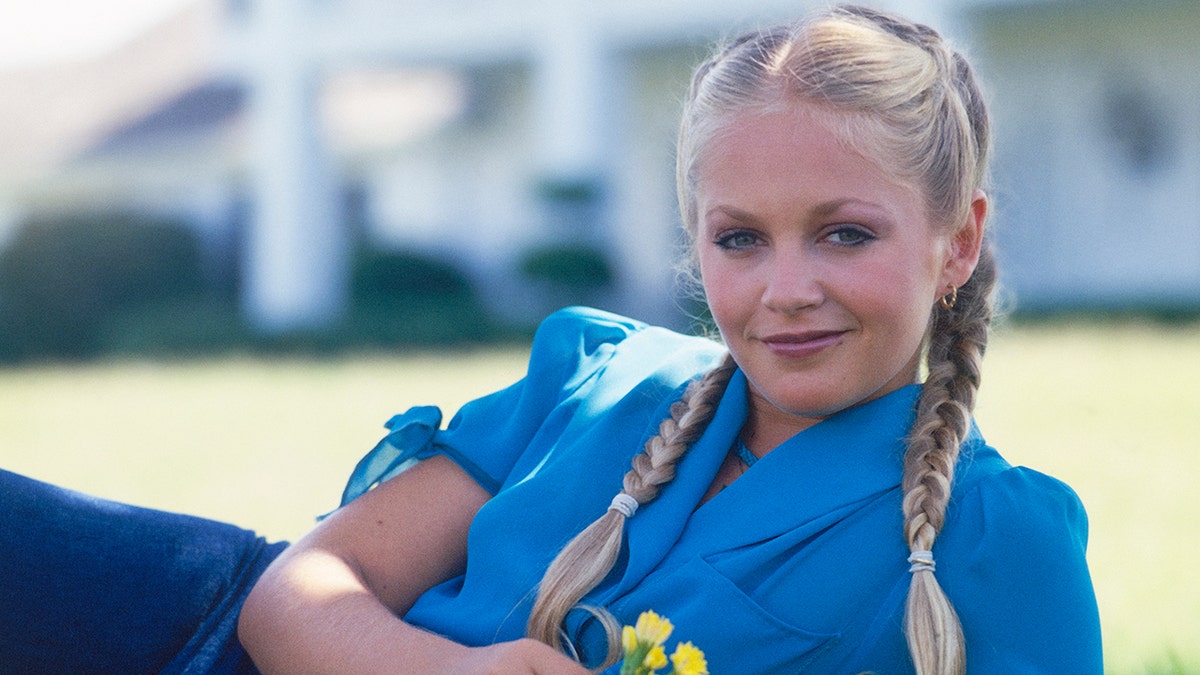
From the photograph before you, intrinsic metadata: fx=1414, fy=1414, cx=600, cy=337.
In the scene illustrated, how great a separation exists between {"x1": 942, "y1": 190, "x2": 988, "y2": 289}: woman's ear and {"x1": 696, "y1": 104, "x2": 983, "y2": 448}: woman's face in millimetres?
59

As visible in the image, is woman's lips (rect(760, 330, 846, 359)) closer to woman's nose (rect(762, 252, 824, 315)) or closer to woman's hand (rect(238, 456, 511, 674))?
woman's nose (rect(762, 252, 824, 315))

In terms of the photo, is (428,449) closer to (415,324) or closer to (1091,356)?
(1091,356)

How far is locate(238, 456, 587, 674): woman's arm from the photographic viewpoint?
1.89 m

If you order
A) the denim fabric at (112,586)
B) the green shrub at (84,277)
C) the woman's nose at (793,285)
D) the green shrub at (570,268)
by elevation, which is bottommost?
the green shrub at (84,277)

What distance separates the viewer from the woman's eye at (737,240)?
197 centimetres

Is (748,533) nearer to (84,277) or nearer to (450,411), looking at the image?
(450,411)

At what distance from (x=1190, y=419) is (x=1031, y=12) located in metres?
7.12

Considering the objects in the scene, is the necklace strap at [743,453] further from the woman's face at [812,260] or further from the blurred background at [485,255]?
the blurred background at [485,255]

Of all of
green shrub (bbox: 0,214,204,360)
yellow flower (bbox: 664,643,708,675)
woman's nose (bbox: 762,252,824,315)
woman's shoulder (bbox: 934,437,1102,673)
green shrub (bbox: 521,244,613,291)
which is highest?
woman's nose (bbox: 762,252,824,315)

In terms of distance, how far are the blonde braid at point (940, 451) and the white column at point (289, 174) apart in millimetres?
14229

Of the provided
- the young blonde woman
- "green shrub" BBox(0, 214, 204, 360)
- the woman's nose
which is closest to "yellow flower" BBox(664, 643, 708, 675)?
the young blonde woman

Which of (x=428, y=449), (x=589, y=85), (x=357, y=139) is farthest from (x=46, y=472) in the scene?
(x=357, y=139)

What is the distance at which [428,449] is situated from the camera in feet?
7.47

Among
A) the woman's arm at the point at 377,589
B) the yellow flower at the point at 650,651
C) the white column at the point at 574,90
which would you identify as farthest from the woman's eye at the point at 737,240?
the white column at the point at 574,90
